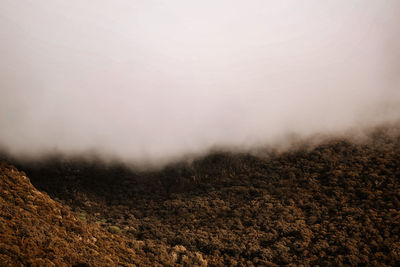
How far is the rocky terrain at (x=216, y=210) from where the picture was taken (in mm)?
8453

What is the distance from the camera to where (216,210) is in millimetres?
11578

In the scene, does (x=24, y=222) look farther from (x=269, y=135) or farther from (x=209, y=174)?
(x=269, y=135)

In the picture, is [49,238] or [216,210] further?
[216,210]

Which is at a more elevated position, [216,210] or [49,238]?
[49,238]

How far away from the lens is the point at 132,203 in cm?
1230

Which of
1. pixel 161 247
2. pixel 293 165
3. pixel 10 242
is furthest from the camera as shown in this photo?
pixel 293 165

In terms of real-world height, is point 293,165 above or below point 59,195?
above

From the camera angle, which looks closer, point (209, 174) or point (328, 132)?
point (209, 174)

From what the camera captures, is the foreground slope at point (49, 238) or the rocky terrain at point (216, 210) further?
the rocky terrain at point (216, 210)

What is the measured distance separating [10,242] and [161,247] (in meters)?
4.34

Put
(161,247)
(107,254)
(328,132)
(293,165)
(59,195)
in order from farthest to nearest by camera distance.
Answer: (328,132) → (293,165) → (59,195) → (161,247) → (107,254)

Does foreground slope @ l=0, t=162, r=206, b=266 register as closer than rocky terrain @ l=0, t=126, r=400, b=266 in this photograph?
Yes

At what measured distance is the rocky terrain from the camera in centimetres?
845

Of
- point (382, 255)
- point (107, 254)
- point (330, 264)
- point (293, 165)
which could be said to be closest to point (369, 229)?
point (382, 255)
